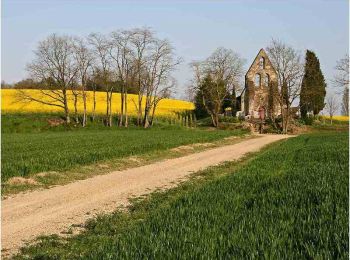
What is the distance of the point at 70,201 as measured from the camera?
1175cm

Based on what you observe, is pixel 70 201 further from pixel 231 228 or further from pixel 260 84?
pixel 260 84

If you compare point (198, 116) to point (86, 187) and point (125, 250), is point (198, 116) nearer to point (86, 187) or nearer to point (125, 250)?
point (86, 187)

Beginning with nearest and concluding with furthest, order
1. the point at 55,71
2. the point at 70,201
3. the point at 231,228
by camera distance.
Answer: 1. the point at 231,228
2. the point at 70,201
3. the point at 55,71

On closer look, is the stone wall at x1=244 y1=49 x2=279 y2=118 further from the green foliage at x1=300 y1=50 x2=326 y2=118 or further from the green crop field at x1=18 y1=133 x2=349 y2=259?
the green crop field at x1=18 y1=133 x2=349 y2=259

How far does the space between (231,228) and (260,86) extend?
230 feet

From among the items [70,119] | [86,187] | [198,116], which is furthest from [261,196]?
[198,116]

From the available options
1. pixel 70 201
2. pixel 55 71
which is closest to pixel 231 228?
pixel 70 201

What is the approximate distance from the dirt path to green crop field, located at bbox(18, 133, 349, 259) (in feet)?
2.38

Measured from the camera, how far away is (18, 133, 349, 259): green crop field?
4879mm

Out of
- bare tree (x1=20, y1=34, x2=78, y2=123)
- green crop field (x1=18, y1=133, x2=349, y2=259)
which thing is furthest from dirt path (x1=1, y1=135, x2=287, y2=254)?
bare tree (x1=20, y1=34, x2=78, y2=123)

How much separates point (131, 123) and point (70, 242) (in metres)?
65.5

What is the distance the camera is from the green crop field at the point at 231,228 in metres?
4.88

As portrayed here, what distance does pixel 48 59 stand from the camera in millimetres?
66938

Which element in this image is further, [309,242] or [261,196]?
[261,196]
